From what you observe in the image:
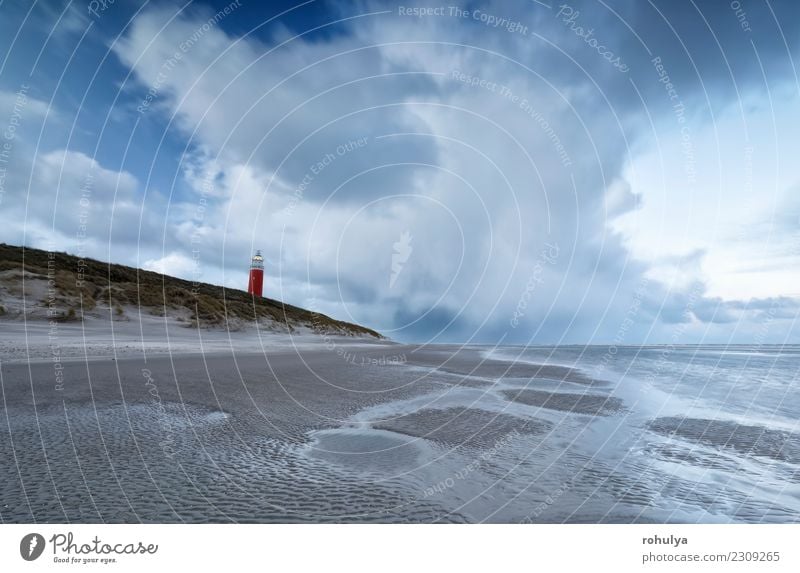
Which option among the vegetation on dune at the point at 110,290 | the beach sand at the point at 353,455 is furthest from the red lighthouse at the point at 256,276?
the beach sand at the point at 353,455

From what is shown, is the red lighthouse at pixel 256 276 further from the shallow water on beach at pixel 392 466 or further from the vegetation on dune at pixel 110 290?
the shallow water on beach at pixel 392 466

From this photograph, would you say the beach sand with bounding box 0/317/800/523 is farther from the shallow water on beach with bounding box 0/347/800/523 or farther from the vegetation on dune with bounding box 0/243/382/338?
the vegetation on dune with bounding box 0/243/382/338

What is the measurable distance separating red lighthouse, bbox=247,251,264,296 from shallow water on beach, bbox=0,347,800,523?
59014mm

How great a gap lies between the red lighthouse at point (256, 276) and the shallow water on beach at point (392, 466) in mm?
59014

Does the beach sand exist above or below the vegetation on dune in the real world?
below

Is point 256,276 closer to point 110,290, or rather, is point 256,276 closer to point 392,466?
point 110,290

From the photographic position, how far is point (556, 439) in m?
8.42

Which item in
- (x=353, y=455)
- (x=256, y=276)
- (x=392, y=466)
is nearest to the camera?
(x=392, y=466)

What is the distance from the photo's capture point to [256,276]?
6775cm

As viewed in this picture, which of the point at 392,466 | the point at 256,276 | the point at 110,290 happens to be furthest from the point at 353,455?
the point at 256,276

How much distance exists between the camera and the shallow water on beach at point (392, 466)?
4.66 metres

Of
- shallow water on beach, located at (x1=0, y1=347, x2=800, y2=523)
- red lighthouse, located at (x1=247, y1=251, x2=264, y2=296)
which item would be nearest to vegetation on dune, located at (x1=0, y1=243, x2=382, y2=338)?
red lighthouse, located at (x1=247, y1=251, x2=264, y2=296)

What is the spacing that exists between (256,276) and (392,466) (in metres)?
66.1

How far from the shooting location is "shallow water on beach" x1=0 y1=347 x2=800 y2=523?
15.3ft
